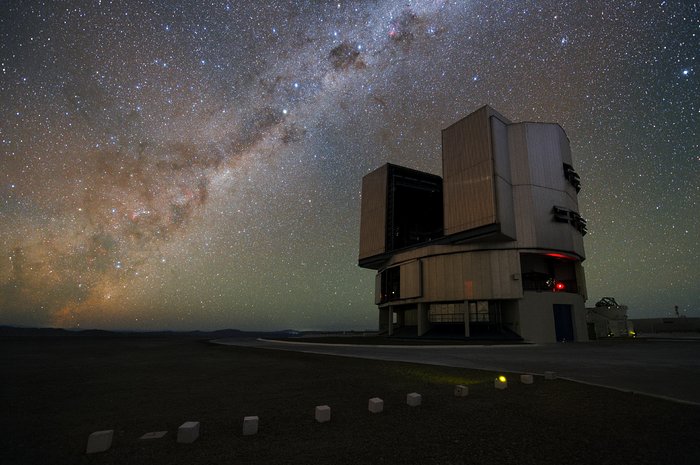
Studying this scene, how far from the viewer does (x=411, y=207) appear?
57031mm

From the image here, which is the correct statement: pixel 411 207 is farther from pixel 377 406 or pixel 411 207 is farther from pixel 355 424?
pixel 355 424

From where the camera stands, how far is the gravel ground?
163 inches

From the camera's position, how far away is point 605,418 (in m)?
5.48

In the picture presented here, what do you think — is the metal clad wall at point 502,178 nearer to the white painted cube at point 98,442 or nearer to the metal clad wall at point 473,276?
the metal clad wall at point 473,276

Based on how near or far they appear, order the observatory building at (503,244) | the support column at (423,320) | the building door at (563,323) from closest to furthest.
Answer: the observatory building at (503,244)
the building door at (563,323)
the support column at (423,320)

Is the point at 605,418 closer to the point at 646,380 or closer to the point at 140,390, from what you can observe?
the point at 646,380

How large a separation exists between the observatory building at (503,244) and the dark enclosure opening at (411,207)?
9.28 m

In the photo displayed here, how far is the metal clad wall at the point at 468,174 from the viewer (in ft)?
113

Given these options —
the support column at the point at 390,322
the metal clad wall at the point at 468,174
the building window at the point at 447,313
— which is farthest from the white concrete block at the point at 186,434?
the support column at the point at 390,322

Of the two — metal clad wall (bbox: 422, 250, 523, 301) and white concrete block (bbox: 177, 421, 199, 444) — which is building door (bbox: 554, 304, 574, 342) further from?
white concrete block (bbox: 177, 421, 199, 444)

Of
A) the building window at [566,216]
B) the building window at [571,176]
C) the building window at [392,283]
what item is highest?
the building window at [571,176]

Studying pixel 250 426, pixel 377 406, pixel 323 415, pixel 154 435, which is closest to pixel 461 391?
pixel 377 406

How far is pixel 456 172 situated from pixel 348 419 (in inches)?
1403

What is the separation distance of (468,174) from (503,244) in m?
8.28
